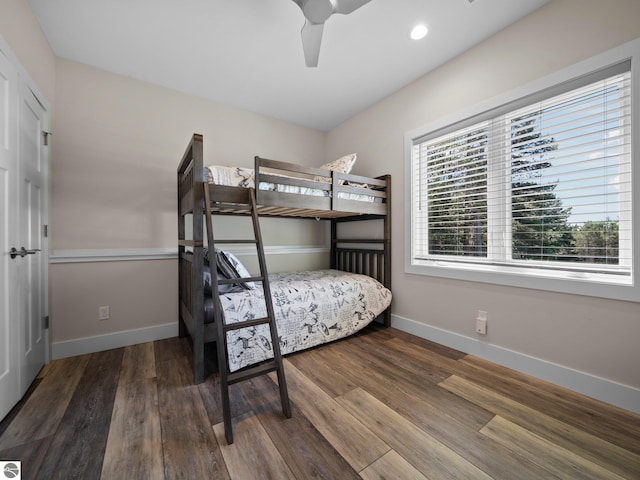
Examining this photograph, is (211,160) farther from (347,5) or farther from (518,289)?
(518,289)

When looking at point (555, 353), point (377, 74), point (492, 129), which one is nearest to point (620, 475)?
point (555, 353)

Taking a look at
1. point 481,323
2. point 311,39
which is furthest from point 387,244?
point 311,39

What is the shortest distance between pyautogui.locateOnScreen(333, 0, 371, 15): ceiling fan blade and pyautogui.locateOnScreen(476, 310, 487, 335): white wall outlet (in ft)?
7.52

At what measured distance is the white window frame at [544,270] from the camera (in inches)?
56.4

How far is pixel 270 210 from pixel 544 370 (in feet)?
8.35

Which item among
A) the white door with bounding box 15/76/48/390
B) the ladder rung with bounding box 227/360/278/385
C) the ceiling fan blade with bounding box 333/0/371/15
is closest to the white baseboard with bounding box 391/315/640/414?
the ladder rung with bounding box 227/360/278/385

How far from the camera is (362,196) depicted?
2.67 meters

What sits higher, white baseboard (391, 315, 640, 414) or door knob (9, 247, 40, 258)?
door knob (9, 247, 40, 258)

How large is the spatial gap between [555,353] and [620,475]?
29.8 inches

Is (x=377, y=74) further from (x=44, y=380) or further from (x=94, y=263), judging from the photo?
(x=44, y=380)

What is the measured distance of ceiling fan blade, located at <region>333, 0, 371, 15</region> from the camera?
1517 millimetres

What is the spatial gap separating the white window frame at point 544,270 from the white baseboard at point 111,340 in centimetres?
248

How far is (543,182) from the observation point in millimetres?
1834

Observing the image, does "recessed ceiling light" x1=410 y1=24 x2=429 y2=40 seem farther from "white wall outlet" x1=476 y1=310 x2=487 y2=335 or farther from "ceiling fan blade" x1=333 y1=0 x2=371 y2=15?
"white wall outlet" x1=476 y1=310 x2=487 y2=335
